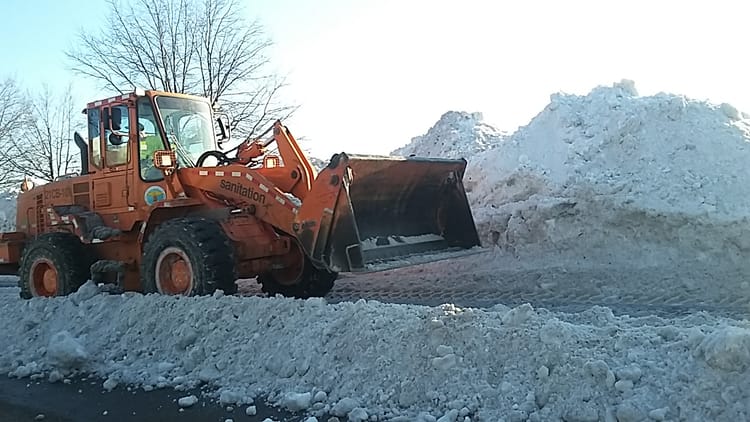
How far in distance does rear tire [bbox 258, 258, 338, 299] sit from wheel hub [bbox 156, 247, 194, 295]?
1366 mm

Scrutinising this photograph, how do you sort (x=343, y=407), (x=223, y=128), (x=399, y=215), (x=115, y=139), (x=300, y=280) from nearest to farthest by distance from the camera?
1. (x=343, y=407)
2. (x=115, y=139)
3. (x=399, y=215)
4. (x=300, y=280)
5. (x=223, y=128)

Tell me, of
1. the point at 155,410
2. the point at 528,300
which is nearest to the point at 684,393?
the point at 155,410

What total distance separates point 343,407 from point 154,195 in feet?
16.8

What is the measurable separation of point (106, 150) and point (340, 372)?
5.62m

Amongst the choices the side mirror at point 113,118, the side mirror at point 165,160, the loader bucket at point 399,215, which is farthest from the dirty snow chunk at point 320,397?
the side mirror at point 113,118

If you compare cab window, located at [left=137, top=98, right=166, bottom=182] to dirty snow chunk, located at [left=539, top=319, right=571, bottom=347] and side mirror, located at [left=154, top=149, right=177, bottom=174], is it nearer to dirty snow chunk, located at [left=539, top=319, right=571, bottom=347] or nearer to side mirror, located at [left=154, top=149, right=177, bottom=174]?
side mirror, located at [left=154, top=149, right=177, bottom=174]

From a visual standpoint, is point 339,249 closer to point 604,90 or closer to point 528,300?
point 528,300

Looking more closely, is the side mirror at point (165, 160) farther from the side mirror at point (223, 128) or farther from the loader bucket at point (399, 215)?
the loader bucket at point (399, 215)

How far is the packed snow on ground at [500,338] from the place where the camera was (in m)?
4.38

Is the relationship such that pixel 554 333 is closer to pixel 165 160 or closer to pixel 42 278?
pixel 165 160

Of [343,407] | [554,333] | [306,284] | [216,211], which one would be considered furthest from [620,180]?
[343,407]

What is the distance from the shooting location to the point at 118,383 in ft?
19.6

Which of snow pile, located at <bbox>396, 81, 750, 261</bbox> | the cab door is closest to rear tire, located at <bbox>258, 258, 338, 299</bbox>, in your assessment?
the cab door

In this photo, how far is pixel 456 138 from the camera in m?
16.7
